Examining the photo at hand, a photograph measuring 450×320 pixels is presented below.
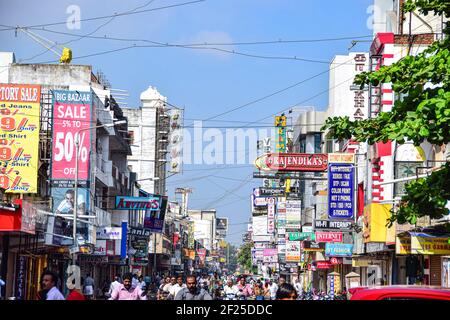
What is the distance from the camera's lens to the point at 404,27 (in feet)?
142

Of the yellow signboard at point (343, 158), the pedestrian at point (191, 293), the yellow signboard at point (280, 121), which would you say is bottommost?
the pedestrian at point (191, 293)

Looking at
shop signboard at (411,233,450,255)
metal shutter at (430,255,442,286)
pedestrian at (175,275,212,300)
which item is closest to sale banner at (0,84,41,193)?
metal shutter at (430,255,442,286)

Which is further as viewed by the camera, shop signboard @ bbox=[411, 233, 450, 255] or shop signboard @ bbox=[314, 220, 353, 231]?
shop signboard @ bbox=[314, 220, 353, 231]

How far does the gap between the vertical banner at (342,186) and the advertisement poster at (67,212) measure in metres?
12.9

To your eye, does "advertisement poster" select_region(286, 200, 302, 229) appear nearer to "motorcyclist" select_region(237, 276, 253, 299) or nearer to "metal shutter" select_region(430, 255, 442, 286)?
"motorcyclist" select_region(237, 276, 253, 299)

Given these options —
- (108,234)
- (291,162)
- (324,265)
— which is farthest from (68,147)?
(324,265)

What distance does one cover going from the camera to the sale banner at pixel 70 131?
49.7 metres

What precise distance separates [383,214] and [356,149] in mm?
15910

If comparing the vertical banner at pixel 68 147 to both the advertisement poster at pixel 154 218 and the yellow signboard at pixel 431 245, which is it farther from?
the advertisement poster at pixel 154 218

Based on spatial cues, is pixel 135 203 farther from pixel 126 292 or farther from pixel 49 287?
pixel 49 287

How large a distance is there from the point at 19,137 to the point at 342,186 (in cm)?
1615

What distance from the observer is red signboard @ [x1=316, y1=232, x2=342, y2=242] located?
4922cm

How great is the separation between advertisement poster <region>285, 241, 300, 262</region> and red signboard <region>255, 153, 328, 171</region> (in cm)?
2554

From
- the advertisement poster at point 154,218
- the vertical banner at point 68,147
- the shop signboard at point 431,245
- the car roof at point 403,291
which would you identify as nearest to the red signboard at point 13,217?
the vertical banner at point 68,147
